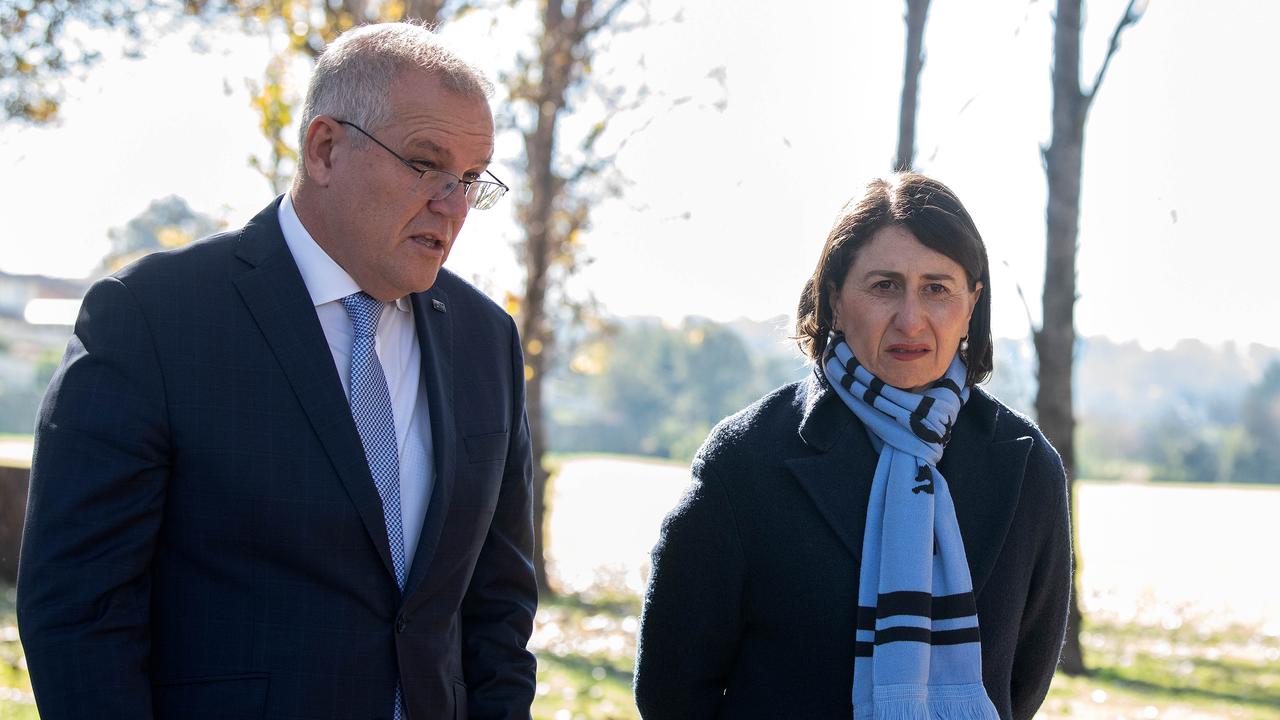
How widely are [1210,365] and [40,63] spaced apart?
67.2m

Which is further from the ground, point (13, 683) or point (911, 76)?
point (911, 76)

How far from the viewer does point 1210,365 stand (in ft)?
217

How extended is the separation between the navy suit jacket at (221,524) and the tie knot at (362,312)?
114mm

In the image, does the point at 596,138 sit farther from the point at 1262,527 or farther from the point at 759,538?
the point at 1262,527

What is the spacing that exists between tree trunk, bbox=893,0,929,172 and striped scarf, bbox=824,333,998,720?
5.43 metres

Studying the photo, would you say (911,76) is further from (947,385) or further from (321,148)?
(321,148)

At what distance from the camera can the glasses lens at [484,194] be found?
266 centimetres

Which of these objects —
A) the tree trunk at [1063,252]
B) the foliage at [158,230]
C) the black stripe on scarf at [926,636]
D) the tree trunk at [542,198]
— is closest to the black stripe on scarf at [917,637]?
the black stripe on scarf at [926,636]

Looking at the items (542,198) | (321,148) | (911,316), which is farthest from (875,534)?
(542,198)

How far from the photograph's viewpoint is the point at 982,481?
2.92m

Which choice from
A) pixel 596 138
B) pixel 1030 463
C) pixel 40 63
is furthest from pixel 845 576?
pixel 596 138

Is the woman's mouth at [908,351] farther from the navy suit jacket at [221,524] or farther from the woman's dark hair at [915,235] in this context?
the navy suit jacket at [221,524]

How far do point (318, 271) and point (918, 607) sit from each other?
1.48m

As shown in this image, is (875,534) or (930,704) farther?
(875,534)
